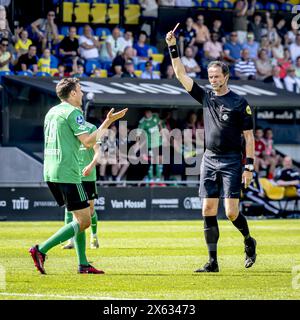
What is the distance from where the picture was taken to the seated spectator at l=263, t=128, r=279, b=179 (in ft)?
92.1

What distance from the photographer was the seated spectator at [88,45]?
91.5ft

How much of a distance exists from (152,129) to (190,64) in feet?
12.6

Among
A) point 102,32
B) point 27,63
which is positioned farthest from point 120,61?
point 27,63

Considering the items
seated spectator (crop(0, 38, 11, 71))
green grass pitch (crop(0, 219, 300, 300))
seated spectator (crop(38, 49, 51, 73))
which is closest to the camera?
green grass pitch (crop(0, 219, 300, 300))

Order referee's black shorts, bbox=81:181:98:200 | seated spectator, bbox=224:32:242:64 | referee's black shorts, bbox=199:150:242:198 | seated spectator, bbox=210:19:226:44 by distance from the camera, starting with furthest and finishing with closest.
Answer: seated spectator, bbox=210:19:226:44 < seated spectator, bbox=224:32:242:64 < referee's black shorts, bbox=81:181:98:200 < referee's black shorts, bbox=199:150:242:198

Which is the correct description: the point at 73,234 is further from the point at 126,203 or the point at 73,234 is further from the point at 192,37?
the point at 192,37

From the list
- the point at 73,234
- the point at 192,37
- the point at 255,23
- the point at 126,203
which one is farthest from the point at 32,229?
the point at 255,23

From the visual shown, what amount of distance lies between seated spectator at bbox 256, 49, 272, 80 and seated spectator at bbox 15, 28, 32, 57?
7759mm

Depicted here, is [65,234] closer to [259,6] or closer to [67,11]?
[67,11]

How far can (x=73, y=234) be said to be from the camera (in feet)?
36.2

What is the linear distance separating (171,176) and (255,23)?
795 centimetres

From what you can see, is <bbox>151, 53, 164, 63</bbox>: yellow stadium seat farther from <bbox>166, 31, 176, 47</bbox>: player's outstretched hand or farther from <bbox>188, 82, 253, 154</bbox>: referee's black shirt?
<bbox>188, 82, 253, 154</bbox>: referee's black shirt

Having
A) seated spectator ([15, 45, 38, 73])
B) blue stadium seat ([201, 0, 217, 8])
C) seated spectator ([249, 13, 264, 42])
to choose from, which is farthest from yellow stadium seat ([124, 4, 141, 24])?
seated spectator ([15, 45, 38, 73])

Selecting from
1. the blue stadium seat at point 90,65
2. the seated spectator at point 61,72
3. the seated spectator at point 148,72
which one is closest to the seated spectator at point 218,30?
the seated spectator at point 148,72
